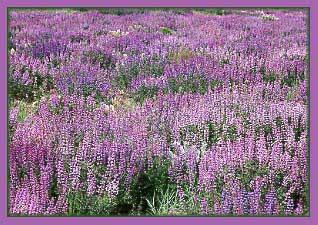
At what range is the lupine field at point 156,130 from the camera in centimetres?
408

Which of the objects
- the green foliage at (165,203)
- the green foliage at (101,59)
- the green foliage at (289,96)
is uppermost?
the green foliage at (101,59)

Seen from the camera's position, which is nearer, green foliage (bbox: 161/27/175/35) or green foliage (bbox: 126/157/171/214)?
green foliage (bbox: 126/157/171/214)

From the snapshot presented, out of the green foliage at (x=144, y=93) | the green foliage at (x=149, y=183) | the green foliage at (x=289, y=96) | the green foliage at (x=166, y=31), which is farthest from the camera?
the green foliage at (x=166, y=31)

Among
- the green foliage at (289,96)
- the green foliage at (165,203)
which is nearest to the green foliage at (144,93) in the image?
the green foliage at (289,96)

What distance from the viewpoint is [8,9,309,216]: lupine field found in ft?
13.4

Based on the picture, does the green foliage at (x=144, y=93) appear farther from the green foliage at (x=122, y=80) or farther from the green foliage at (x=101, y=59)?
the green foliage at (x=101, y=59)

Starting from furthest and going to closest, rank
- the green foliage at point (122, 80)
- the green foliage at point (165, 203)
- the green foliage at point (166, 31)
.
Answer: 1. the green foliage at point (166, 31)
2. the green foliage at point (122, 80)
3. the green foliage at point (165, 203)

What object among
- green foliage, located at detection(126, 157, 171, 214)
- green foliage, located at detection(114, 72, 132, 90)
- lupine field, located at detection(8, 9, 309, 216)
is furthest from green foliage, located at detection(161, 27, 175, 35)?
green foliage, located at detection(126, 157, 171, 214)

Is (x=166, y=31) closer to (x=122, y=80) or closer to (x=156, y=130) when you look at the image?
(x=122, y=80)

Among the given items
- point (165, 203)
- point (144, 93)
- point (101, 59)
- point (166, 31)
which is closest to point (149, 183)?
point (165, 203)

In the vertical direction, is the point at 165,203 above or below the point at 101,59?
below

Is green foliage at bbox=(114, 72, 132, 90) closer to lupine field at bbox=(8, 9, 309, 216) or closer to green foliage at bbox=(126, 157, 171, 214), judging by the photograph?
lupine field at bbox=(8, 9, 309, 216)

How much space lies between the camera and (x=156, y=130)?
5.23 m

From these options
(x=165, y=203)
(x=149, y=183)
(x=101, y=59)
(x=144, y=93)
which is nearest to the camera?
(x=165, y=203)
